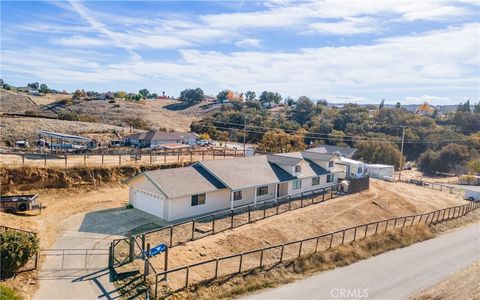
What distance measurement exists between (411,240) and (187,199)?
16071 millimetres

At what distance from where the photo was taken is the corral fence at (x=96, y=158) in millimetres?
34550

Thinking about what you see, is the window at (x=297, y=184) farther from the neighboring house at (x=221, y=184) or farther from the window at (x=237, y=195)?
the window at (x=237, y=195)

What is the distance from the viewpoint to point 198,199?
2734 cm

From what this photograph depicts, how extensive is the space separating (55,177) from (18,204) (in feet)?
21.1

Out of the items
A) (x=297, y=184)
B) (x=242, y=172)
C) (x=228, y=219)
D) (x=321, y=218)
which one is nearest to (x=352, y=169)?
(x=297, y=184)

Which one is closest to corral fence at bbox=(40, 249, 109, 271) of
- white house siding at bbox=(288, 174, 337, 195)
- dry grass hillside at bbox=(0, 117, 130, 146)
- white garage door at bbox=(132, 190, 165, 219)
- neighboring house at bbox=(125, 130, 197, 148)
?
white garage door at bbox=(132, 190, 165, 219)

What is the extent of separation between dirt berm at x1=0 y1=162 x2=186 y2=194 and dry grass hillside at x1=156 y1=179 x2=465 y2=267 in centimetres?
1554

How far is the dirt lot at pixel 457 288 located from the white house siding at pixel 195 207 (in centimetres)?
1470

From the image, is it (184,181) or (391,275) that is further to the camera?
(184,181)

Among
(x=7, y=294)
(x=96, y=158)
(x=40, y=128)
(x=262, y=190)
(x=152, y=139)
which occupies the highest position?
(x=40, y=128)

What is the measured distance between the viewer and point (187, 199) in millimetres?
26625

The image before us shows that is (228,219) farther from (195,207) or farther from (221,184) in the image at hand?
(221,184)

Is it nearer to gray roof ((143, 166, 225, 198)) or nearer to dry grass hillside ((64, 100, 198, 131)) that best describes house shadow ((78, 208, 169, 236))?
gray roof ((143, 166, 225, 198))

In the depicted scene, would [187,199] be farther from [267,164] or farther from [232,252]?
[267,164]
